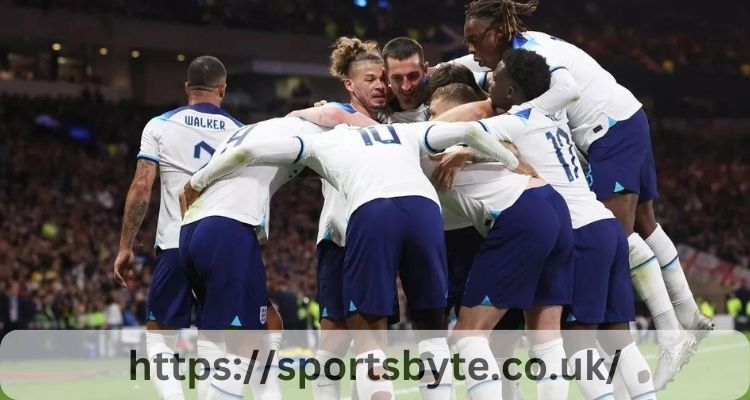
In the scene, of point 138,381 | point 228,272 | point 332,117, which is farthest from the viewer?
point 138,381

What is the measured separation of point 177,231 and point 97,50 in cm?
2401

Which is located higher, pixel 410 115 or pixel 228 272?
pixel 410 115

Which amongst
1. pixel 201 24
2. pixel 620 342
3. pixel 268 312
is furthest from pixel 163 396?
pixel 201 24

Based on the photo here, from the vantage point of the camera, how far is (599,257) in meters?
6.08

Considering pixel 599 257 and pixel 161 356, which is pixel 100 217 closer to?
pixel 161 356

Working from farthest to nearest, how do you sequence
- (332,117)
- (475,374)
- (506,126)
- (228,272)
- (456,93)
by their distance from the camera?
1. (456,93)
2. (332,117)
3. (228,272)
4. (506,126)
5. (475,374)

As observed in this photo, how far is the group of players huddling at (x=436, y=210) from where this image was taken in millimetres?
5508

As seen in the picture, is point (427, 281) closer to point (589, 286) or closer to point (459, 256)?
point (589, 286)

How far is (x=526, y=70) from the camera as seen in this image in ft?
19.8

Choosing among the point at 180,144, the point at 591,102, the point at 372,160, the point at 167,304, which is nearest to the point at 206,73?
the point at 180,144

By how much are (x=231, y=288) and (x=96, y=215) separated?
53.1 feet

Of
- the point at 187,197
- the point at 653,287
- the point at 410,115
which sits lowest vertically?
the point at 653,287

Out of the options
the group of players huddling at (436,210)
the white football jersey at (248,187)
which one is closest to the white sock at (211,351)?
the group of players huddling at (436,210)

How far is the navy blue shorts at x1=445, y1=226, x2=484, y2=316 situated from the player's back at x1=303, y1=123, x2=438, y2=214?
3.63 feet
